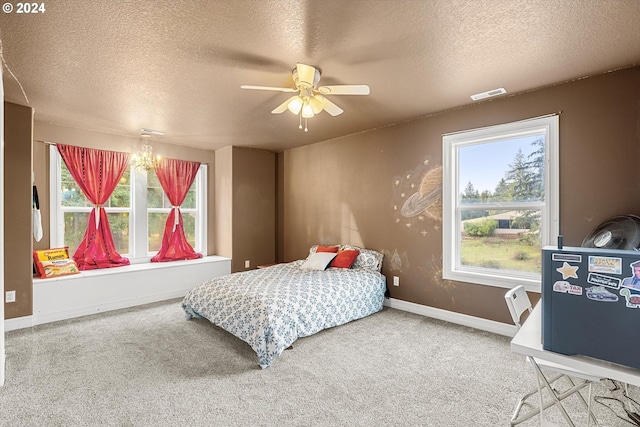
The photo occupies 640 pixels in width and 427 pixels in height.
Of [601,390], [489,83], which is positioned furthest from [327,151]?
[601,390]

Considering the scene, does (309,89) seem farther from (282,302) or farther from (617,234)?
(617,234)

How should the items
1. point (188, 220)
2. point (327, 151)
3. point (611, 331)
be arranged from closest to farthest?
point (611, 331)
point (327, 151)
point (188, 220)

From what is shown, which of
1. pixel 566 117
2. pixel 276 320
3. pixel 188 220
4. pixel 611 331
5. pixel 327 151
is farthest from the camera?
pixel 188 220

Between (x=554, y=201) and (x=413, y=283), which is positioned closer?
(x=554, y=201)

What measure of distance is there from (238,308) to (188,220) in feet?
10.1

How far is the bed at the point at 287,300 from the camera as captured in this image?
8.92ft

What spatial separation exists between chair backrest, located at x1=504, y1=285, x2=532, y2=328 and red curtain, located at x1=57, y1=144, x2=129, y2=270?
480 centimetres

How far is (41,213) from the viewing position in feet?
13.2

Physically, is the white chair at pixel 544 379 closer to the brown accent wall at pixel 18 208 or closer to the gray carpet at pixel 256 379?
the gray carpet at pixel 256 379

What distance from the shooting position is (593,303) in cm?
115

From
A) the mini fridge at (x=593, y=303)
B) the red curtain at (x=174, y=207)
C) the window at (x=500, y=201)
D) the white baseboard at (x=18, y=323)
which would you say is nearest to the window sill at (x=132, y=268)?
the red curtain at (x=174, y=207)

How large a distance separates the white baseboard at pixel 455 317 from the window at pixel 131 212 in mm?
3504

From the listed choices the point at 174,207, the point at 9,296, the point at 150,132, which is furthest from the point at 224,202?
the point at 9,296

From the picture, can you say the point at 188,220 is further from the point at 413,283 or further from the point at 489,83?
the point at 489,83
